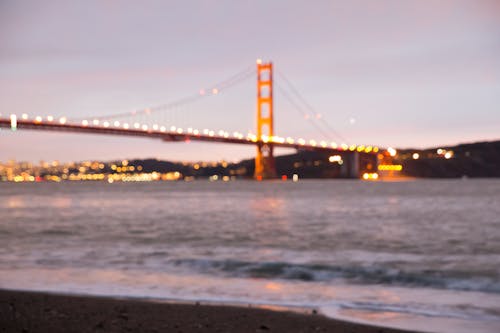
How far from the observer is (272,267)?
9.62m

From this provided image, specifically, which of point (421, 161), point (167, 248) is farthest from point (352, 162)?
point (167, 248)

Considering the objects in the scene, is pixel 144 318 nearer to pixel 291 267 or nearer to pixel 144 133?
pixel 291 267

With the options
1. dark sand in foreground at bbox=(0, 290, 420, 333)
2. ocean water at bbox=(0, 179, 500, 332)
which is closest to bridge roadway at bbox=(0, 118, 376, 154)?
ocean water at bbox=(0, 179, 500, 332)

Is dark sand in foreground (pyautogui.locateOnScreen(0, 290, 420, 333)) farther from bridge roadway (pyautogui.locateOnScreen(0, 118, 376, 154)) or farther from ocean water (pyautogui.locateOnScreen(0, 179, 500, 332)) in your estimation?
bridge roadway (pyautogui.locateOnScreen(0, 118, 376, 154))

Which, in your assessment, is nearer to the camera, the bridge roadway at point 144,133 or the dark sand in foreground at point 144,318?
the dark sand in foreground at point 144,318

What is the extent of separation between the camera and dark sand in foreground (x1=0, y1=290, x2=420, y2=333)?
4.79m

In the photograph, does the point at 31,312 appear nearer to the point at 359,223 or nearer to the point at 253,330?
the point at 253,330

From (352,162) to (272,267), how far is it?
6791cm

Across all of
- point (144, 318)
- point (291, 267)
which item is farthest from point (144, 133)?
point (144, 318)

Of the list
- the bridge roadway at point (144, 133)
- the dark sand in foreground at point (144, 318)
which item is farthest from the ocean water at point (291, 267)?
the bridge roadway at point (144, 133)

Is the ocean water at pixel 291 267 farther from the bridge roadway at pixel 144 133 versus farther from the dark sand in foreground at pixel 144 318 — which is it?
the bridge roadway at pixel 144 133

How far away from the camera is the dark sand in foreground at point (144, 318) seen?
4.79 metres

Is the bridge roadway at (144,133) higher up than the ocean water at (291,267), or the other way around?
the bridge roadway at (144,133)

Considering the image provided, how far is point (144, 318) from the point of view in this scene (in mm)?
5262
